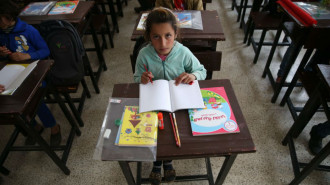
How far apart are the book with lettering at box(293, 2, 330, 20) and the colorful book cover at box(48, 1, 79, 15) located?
2.01 m

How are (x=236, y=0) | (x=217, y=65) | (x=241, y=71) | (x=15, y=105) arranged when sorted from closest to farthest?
(x=15, y=105)
(x=217, y=65)
(x=241, y=71)
(x=236, y=0)

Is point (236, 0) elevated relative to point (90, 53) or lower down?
elevated

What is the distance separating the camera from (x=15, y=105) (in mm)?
1026

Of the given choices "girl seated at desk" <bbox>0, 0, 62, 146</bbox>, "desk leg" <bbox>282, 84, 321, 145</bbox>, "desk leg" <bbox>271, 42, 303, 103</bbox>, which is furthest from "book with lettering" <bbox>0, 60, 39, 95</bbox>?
"desk leg" <bbox>271, 42, 303, 103</bbox>

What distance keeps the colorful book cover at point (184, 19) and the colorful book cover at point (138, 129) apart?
3.05 feet

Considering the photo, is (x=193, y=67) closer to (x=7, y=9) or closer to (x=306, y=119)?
(x=306, y=119)

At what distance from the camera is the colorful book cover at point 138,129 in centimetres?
86

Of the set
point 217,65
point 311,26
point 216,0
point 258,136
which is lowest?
point 258,136

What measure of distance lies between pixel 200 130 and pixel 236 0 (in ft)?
11.7

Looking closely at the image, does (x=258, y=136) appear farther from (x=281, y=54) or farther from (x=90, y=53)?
(x=90, y=53)

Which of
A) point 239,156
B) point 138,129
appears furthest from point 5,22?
point 239,156

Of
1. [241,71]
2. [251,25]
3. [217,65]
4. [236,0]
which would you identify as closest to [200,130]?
[217,65]

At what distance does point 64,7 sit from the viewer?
196 cm

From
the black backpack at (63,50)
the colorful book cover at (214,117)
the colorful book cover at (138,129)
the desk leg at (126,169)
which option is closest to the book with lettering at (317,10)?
the colorful book cover at (214,117)
